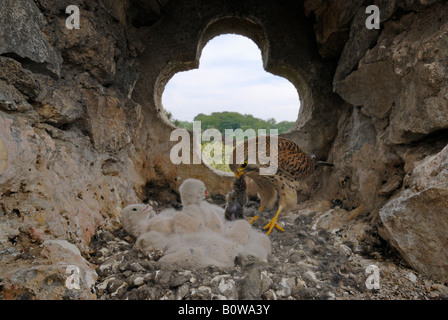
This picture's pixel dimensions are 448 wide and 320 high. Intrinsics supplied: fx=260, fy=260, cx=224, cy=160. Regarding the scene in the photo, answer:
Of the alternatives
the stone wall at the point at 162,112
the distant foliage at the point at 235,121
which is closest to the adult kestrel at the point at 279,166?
the stone wall at the point at 162,112

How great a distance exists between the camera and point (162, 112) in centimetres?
362

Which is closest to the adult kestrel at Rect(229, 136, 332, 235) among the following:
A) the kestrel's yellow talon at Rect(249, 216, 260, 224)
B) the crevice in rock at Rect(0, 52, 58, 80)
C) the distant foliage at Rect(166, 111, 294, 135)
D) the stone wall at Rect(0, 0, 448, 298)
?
the kestrel's yellow talon at Rect(249, 216, 260, 224)

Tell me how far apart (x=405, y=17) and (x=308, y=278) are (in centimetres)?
215

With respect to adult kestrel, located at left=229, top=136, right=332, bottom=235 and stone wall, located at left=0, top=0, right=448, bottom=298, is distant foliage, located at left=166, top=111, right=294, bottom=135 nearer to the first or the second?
stone wall, located at left=0, top=0, right=448, bottom=298

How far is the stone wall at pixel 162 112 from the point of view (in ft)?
5.11

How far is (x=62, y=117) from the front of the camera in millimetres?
2021

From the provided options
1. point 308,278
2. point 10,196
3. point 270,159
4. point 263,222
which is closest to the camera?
point 10,196

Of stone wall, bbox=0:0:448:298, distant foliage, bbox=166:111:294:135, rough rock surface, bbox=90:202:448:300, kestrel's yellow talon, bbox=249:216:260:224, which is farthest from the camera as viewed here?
distant foliage, bbox=166:111:294:135

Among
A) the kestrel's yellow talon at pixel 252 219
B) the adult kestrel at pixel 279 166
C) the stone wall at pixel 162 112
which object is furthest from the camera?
the kestrel's yellow talon at pixel 252 219

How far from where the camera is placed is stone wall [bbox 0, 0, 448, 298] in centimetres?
156

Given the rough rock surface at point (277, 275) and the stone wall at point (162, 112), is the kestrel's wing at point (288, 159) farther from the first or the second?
the rough rock surface at point (277, 275)

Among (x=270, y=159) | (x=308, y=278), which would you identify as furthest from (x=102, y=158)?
(x=308, y=278)
